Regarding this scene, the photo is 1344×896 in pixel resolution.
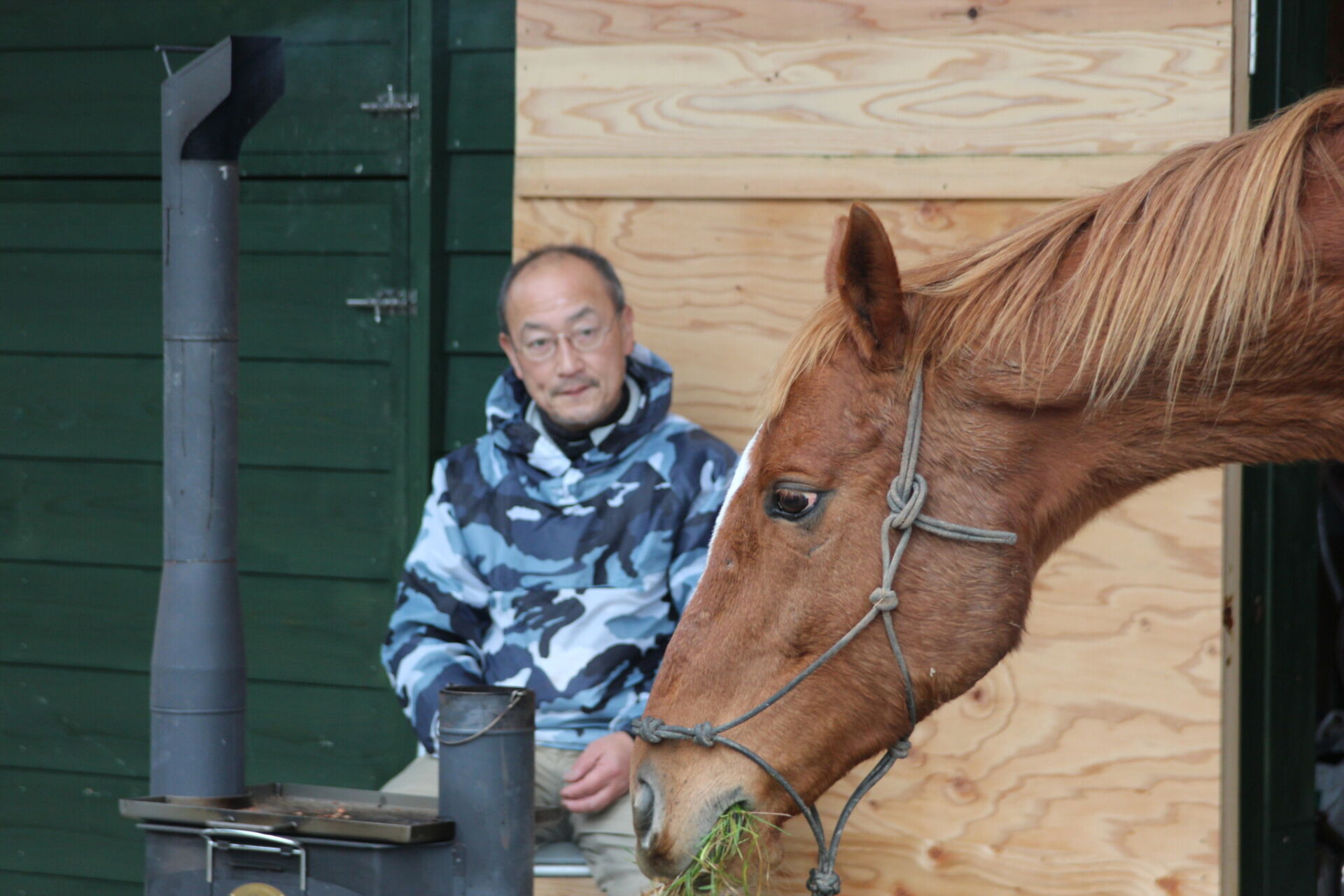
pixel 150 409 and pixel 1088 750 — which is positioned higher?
pixel 150 409

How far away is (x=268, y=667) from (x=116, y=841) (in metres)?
0.67

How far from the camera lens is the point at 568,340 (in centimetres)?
250

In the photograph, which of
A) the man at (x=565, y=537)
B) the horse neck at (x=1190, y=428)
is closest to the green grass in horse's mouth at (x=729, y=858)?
the horse neck at (x=1190, y=428)

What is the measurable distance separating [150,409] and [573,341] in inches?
59.1

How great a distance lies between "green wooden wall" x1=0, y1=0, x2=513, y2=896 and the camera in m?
3.19

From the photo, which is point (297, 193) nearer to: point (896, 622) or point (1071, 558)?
point (1071, 558)

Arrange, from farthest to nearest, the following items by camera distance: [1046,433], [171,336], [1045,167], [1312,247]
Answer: [1045,167]
[171,336]
[1046,433]
[1312,247]

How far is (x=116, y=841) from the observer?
3.51 meters

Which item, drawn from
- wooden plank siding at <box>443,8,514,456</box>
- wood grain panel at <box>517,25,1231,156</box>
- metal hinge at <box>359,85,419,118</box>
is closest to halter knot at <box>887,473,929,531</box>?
wood grain panel at <box>517,25,1231,156</box>

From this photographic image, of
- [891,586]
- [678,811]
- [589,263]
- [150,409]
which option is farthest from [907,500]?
[150,409]

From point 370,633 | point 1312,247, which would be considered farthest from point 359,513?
point 1312,247

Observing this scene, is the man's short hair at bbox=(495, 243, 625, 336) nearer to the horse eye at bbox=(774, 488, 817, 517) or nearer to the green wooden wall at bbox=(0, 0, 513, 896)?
the green wooden wall at bbox=(0, 0, 513, 896)

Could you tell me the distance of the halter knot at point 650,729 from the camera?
164 cm

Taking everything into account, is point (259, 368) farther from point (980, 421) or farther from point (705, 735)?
point (980, 421)
